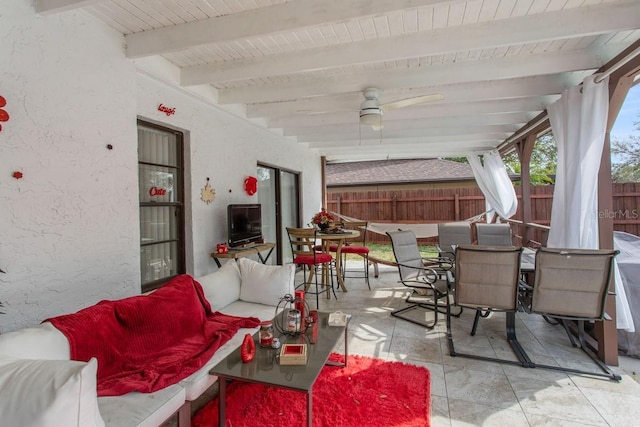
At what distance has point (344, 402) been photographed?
1.80 meters

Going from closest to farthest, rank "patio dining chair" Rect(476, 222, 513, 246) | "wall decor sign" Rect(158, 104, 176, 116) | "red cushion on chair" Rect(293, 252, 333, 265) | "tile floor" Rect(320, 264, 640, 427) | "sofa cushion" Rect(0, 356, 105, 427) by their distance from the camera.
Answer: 1. "sofa cushion" Rect(0, 356, 105, 427)
2. "tile floor" Rect(320, 264, 640, 427)
3. "wall decor sign" Rect(158, 104, 176, 116)
4. "red cushion on chair" Rect(293, 252, 333, 265)
5. "patio dining chair" Rect(476, 222, 513, 246)

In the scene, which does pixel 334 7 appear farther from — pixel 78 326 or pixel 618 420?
pixel 618 420

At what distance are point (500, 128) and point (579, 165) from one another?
8.36 ft

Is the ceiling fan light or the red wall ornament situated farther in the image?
the red wall ornament

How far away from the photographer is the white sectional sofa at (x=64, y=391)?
3.15 ft

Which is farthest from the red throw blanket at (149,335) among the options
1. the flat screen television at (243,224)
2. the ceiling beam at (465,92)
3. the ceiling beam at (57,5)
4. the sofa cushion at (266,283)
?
the ceiling beam at (465,92)

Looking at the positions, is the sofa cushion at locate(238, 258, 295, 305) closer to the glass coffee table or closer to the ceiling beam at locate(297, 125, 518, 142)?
the glass coffee table

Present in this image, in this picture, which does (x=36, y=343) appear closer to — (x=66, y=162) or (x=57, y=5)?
(x=66, y=162)

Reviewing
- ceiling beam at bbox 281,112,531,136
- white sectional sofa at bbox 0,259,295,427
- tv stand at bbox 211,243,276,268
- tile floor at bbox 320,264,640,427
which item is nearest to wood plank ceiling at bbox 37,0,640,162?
ceiling beam at bbox 281,112,531,136

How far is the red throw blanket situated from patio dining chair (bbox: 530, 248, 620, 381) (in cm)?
214

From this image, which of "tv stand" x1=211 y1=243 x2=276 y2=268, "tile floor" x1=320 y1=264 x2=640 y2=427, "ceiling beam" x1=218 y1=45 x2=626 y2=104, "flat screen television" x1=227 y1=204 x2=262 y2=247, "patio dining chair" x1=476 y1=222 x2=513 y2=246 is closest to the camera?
"tile floor" x1=320 y1=264 x2=640 y2=427

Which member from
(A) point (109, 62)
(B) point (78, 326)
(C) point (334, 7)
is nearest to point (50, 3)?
(A) point (109, 62)

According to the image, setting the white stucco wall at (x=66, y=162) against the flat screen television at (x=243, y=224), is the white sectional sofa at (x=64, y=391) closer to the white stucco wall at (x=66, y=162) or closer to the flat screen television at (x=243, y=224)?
the white stucco wall at (x=66, y=162)

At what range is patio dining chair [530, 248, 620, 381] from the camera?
2105mm
